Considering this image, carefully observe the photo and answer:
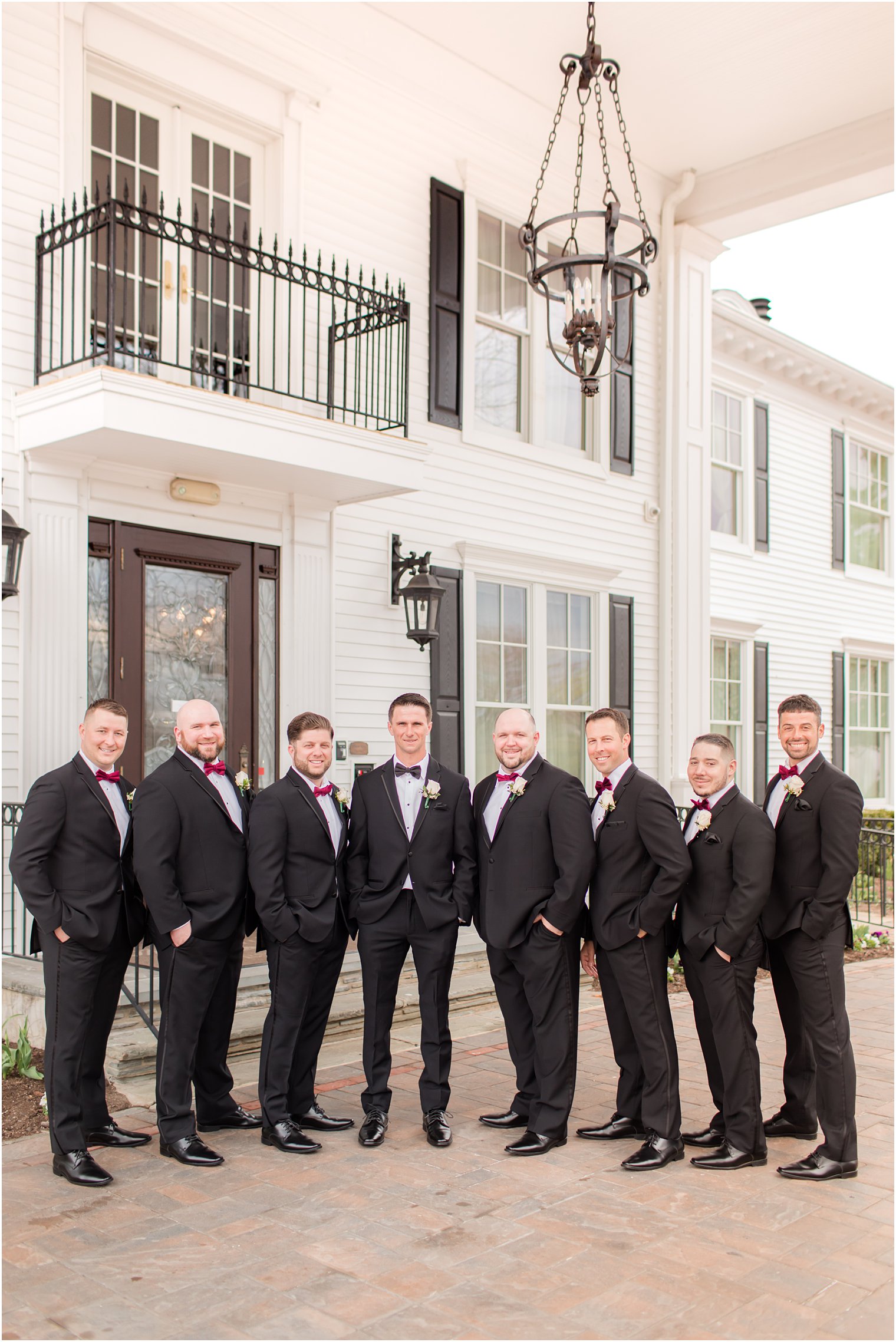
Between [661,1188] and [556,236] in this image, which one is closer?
[661,1188]

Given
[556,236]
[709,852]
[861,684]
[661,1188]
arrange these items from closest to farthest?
[661,1188], [709,852], [556,236], [861,684]

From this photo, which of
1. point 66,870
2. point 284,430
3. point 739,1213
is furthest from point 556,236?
point 739,1213

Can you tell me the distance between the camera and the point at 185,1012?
482cm

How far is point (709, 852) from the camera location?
4863 millimetres

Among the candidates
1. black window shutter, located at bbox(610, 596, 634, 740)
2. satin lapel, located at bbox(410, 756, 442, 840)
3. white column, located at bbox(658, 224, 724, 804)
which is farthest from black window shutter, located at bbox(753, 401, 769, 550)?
satin lapel, located at bbox(410, 756, 442, 840)

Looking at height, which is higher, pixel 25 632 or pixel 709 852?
pixel 25 632

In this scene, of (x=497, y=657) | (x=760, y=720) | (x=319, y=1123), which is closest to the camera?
(x=319, y=1123)

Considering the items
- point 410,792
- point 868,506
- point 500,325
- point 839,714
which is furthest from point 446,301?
point 868,506

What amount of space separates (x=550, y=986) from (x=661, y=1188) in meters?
0.92

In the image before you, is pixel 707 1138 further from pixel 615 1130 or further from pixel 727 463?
pixel 727 463

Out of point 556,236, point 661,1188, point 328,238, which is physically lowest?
point 661,1188

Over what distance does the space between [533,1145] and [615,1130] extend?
43 cm

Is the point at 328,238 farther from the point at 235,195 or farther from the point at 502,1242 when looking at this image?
the point at 502,1242

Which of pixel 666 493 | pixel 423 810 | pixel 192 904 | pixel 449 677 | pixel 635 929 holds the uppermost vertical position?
pixel 666 493
